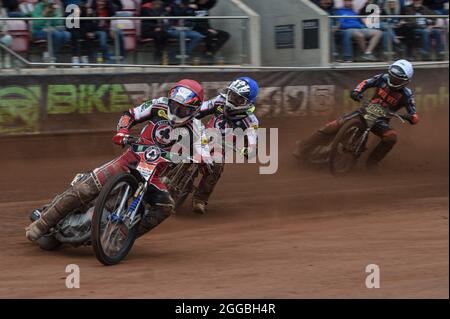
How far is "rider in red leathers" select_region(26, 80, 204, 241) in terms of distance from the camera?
23.4ft

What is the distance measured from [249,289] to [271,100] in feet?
24.3

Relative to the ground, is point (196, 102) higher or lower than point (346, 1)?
lower

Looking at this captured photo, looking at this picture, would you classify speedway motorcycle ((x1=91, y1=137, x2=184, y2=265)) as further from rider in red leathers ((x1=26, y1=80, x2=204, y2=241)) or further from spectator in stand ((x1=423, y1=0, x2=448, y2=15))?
spectator in stand ((x1=423, y1=0, x2=448, y2=15))

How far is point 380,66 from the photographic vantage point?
1454 cm

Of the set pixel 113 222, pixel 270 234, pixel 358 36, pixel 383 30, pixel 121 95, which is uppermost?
pixel 383 30

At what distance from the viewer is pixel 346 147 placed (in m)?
12.0

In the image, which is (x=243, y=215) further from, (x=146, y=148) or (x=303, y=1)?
(x=303, y=1)

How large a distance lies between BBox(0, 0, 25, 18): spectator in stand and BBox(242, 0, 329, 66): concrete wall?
17.4 ft

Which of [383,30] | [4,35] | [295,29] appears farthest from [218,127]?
[295,29]

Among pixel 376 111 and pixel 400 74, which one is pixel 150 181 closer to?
pixel 376 111

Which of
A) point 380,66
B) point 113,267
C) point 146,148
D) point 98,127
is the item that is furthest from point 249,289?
point 380,66

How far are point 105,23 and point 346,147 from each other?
14.3ft

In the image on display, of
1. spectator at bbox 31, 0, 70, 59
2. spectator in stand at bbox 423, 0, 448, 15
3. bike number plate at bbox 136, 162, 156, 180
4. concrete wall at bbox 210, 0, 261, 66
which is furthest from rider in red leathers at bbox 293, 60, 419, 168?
bike number plate at bbox 136, 162, 156, 180

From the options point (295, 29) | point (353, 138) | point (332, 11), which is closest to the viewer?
point (353, 138)
